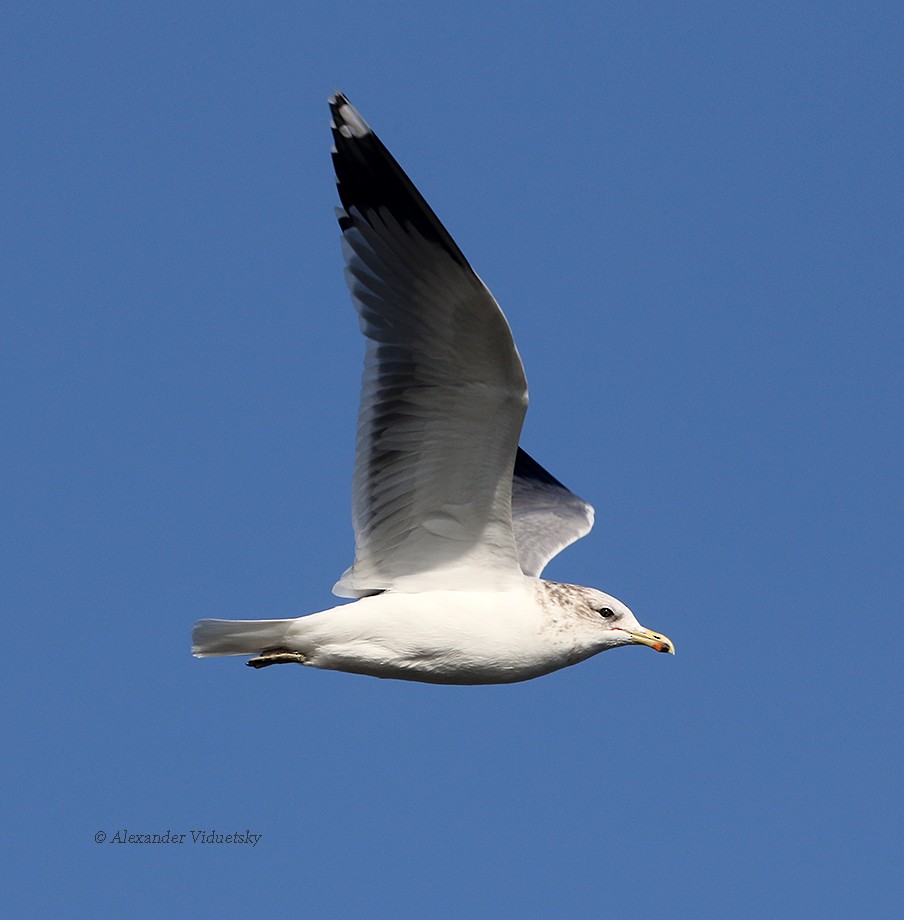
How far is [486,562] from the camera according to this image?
9.58 metres

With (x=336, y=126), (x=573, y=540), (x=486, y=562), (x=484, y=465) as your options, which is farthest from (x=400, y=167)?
(x=573, y=540)

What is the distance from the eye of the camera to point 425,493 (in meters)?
9.42

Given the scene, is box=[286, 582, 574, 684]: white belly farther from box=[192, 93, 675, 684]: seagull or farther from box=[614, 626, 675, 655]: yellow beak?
box=[614, 626, 675, 655]: yellow beak

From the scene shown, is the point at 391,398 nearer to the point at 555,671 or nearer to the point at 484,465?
the point at 484,465

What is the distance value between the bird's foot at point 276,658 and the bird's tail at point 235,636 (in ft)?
0.12

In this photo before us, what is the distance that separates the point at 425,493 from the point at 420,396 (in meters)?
0.65

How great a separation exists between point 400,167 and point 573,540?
12.4 ft

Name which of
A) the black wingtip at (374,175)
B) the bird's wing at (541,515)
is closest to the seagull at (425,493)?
the black wingtip at (374,175)

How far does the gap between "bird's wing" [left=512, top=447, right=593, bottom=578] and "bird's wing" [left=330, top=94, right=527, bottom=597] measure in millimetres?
1432

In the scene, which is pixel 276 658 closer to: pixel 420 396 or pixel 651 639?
pixel 420 396

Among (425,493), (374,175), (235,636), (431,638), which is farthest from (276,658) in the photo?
(374,175)

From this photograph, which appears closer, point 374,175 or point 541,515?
point 374,175

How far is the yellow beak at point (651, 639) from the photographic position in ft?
31.8

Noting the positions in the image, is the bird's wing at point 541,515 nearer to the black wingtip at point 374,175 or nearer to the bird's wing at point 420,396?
the bird's wing at point 420,396
